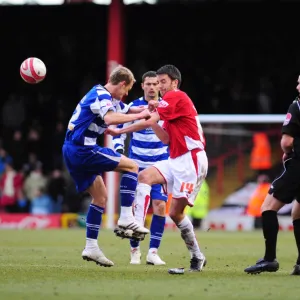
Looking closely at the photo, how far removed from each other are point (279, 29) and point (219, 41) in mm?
1983

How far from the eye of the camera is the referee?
9719mm

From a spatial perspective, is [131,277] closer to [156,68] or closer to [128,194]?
[128,194]

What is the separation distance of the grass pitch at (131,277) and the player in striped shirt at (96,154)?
481mm

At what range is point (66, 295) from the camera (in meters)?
7.86

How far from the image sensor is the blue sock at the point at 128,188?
1069cm

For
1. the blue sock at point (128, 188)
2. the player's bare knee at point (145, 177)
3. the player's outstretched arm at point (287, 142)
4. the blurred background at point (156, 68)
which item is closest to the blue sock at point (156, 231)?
the blue sock at point (128, 188)

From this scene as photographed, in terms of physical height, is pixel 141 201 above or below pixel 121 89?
below

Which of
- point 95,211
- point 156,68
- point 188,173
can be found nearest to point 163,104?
point 188,173

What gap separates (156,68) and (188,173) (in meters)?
19.3

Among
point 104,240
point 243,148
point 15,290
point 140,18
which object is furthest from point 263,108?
point 15,290

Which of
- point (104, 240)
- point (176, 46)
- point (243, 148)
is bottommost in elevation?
point (104, 240)

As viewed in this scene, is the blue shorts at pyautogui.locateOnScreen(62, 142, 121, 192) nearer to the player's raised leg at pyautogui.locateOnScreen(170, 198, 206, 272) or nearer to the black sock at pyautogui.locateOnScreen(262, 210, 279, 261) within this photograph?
the player's raised leg at pyautogui.locateOnScreen(170, 198, 206, 272)

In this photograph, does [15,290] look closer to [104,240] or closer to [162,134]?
[162,134]

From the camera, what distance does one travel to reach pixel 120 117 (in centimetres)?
1016
